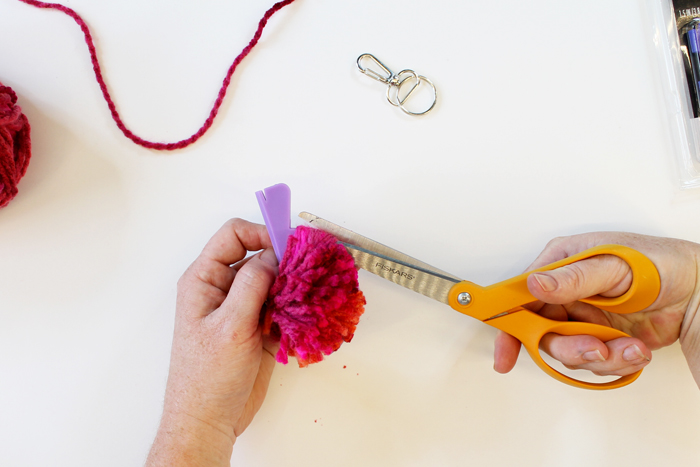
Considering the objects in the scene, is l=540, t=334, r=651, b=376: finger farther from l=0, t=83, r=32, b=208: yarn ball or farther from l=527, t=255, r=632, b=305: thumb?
l=0, t=83, r=32, b=208: yarn ball

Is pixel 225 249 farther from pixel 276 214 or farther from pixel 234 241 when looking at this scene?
pixel 276 214

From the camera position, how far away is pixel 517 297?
0.99 metres

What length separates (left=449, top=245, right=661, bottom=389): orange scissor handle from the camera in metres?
0.95

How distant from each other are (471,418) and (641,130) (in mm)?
916

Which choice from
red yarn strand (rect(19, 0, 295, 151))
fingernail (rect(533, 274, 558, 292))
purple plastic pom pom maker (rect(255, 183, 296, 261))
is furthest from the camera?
red yarn strand (rect(19, 0, 295, 151))

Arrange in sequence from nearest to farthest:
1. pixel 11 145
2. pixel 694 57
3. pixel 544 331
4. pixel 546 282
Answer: pixel 546 282
pixel 544 331
pixel 11 145
pixel 694 57

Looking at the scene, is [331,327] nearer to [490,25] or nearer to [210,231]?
[210,231]

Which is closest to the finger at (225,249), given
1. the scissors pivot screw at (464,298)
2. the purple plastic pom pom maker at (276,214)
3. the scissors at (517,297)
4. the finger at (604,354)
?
the purple plastic pom pom maker at (276,214)

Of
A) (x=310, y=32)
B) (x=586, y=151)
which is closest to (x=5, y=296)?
(x=310, y=32)

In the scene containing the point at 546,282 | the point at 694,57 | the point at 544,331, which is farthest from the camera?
the point at 694,57

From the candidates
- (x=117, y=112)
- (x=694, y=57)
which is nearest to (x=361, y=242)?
(x=117, y=112)

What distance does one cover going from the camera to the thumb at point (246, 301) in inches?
36.6

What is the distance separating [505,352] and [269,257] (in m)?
0.63

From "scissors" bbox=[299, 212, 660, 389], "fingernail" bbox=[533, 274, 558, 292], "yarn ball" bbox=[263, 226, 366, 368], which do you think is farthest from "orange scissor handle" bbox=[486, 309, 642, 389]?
"yarn ball" bbox=[263, 226, 366, 368]
